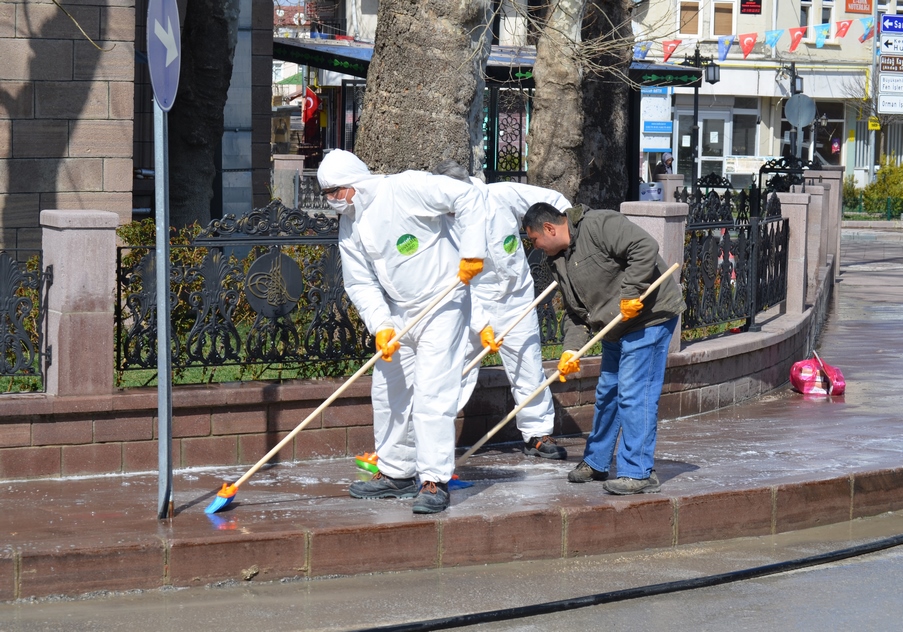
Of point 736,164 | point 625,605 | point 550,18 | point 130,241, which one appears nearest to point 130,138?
point 130,241

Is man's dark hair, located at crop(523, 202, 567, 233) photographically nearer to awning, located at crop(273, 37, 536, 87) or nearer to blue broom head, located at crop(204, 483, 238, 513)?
blue broom head, located at crop(204, 483, 238, 513)

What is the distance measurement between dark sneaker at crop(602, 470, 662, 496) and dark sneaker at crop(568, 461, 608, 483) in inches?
10.3

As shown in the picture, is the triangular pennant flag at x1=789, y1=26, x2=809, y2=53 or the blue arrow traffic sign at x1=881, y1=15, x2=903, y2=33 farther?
the triangular pennant flag at x1=789, y1=26, x2=809, y2=53

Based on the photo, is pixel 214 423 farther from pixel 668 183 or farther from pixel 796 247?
pixel 668 183

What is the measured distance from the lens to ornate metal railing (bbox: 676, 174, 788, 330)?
9.56 m

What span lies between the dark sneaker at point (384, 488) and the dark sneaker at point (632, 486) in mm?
979

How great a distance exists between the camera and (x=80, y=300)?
6969 millimetres

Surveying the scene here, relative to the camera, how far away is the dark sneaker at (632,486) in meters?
6.54

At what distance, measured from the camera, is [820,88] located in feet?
151

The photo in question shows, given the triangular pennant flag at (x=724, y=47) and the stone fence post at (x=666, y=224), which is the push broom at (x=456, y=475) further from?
the triangular pennant flag at (x=724, y=47)

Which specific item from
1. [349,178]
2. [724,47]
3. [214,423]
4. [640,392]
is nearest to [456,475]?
[640,392]

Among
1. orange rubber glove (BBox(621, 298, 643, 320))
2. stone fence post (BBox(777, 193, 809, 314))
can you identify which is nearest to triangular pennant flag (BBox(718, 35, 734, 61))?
stone fence post (BBox(777, 193, 809, 314))

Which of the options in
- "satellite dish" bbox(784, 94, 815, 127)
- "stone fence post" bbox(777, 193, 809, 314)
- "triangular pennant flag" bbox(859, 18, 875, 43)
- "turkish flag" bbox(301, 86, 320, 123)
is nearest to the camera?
"stone fence post" bbox(777, 193, 809, 314)

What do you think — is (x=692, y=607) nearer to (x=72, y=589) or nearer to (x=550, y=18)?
(x=72, y=589)
